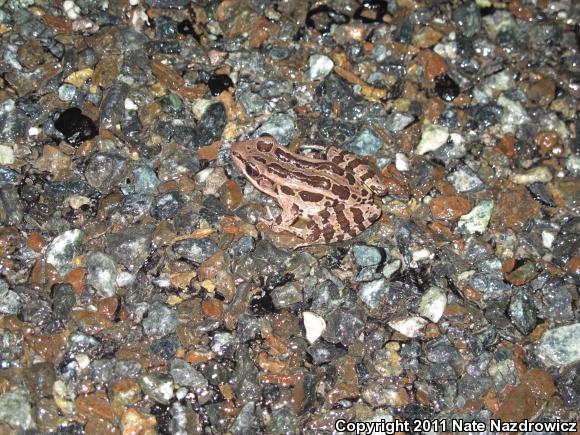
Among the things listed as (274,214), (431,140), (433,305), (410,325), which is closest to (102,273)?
(274,214)

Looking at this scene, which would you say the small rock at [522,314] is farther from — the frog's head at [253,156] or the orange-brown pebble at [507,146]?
the frog's head at [253,156]

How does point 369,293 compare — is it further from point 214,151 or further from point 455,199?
point 214,151

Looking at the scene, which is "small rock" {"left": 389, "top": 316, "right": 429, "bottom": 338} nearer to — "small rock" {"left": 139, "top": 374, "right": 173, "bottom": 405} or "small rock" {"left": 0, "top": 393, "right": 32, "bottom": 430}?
"small rock" {"left": 139, "top": 374, "right": 173, "bottom": 405}

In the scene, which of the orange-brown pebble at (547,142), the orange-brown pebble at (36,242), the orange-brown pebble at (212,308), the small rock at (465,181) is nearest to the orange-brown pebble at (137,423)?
the orange-brown pebble at (212,308)

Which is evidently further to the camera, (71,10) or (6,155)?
(71,10)

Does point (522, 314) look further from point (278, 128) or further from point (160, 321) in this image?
point (160, 321)

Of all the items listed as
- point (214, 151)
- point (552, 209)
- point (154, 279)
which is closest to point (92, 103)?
point (214, 151)
